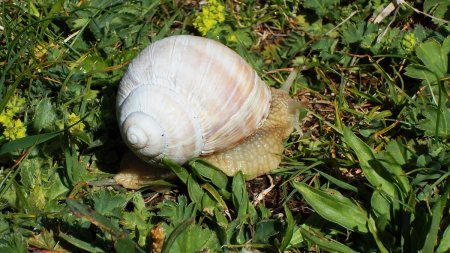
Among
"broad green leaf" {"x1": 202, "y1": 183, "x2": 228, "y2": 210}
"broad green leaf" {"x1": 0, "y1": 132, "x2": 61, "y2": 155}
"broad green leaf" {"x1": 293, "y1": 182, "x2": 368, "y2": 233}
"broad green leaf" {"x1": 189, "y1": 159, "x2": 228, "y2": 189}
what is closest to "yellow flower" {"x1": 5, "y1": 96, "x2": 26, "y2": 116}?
"broad green leaf" {"x1": 0, "y1": 132, "x2": 61, "y2": 155}

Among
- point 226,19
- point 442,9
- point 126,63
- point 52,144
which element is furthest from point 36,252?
point 442,9

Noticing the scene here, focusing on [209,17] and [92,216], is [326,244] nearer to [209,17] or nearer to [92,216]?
[92,216]

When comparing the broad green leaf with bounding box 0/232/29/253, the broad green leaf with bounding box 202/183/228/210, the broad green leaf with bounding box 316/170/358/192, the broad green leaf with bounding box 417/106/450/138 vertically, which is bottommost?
the broad green leaf with bounding box 202/183/228/210

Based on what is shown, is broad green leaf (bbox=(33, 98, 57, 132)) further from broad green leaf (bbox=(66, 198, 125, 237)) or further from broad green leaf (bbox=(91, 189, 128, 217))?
broad green leaf (bbox=(66, 198, 125, 237))

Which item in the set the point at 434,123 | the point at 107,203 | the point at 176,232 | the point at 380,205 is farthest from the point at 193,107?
the point at 434,123

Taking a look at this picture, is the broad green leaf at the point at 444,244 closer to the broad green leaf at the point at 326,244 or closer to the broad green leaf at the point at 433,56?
the broad green leaf at the point at 326,244

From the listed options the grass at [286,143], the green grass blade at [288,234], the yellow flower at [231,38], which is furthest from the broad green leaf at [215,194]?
Answer: the yellow flower at [231,38]
